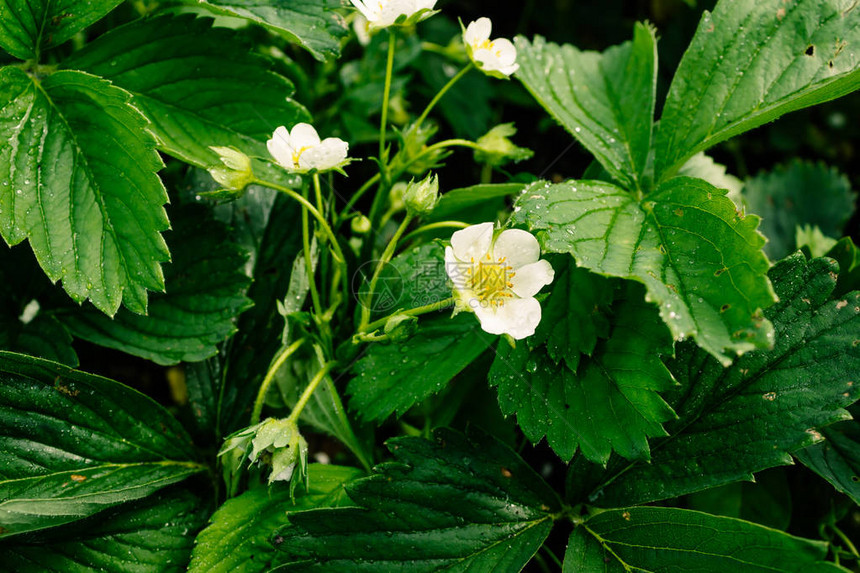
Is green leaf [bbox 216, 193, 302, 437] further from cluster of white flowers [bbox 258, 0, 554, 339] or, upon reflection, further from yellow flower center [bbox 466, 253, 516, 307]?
yellow flower center [bbox 466, 253, 516, 307]

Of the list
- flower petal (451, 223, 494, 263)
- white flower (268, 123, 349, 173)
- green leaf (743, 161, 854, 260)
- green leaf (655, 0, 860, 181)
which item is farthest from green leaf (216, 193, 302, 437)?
green leaf (743, 161, 854, 260)

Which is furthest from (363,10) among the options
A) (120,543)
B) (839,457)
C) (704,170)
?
(839,457)

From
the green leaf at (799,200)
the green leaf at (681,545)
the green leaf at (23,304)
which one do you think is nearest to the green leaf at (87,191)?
the green leaf at (23,304)

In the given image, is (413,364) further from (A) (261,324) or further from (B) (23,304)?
(B) (23,304)

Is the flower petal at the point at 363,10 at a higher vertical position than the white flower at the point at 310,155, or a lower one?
higher

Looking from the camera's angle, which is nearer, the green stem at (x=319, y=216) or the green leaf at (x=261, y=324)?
the green stem at (x=319, y=216)

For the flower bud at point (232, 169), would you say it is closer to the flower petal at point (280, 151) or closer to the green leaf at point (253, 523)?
the flower petal at point (280, 151)

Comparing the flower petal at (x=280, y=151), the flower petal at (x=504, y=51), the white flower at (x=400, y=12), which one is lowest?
the flower petal at (x=280, y=151)
